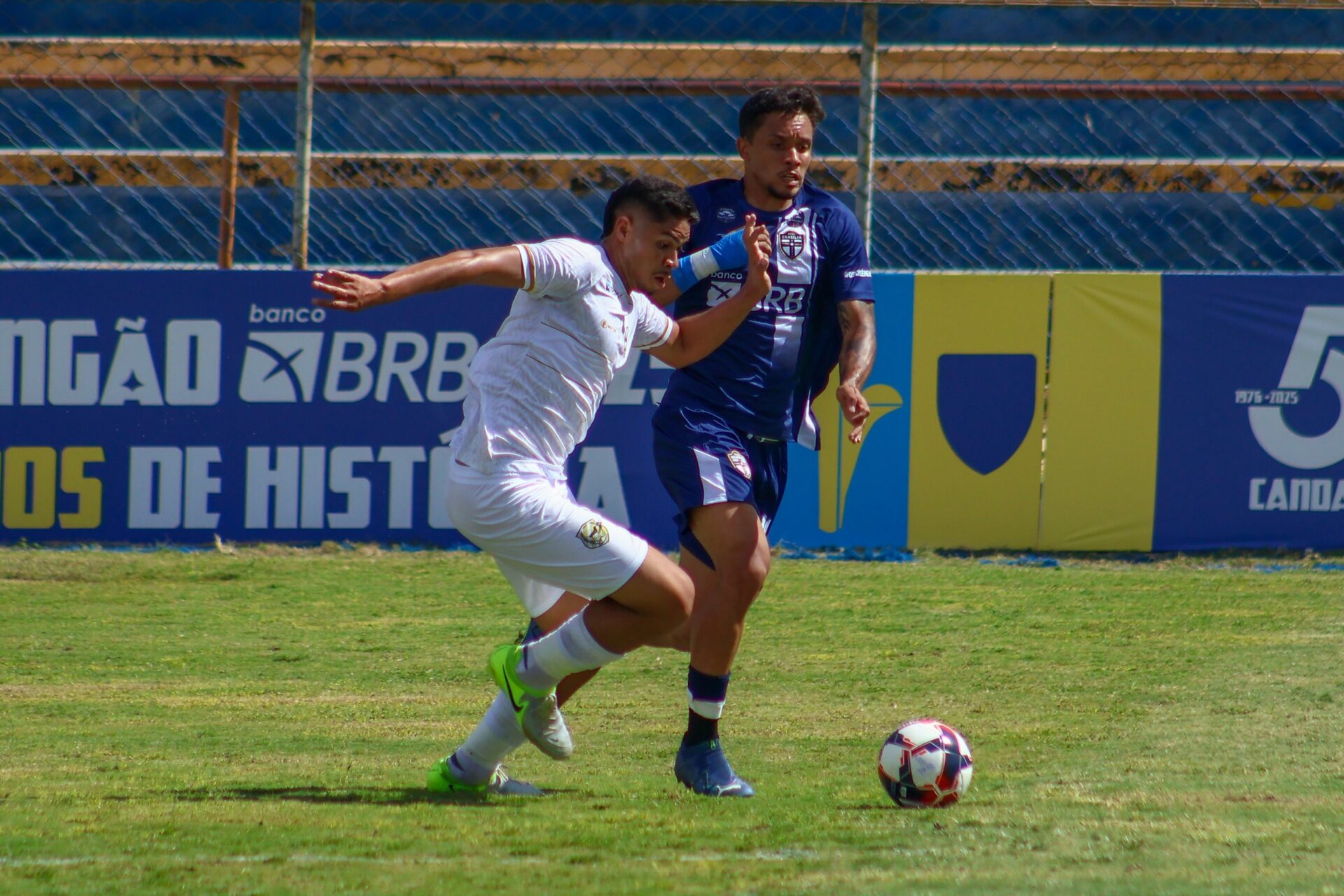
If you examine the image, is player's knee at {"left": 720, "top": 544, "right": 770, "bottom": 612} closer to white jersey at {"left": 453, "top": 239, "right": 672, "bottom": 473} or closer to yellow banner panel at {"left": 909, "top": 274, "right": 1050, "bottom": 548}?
white jersey at {"left": 453, "top": 239, "right": 672, "bottom": 473}

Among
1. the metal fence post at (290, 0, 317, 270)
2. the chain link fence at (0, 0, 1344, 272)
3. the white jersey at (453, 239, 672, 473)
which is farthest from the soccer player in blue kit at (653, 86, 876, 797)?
the metal fence post at (290, 0, 317, 270)

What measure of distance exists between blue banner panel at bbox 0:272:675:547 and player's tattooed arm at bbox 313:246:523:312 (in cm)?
492

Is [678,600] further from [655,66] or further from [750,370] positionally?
[655,66]

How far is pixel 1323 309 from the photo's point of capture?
29.7 feet

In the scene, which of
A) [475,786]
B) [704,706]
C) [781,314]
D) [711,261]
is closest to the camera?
[475,786]

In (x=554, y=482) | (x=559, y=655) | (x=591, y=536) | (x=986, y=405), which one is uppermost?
(x=986, y=405)

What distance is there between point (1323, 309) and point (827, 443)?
120 inches

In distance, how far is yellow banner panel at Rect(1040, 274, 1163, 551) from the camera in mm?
9055

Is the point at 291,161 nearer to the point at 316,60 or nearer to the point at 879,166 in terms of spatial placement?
the point at 316,60

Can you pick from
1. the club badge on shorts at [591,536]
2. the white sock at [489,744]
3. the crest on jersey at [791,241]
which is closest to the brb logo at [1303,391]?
the crest on jersey at [791,241]

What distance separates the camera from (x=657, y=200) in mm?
4234

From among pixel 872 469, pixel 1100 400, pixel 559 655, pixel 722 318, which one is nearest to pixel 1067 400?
pixel 1100 400

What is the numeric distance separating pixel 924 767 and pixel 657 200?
169cm

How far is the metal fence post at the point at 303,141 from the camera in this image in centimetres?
909
